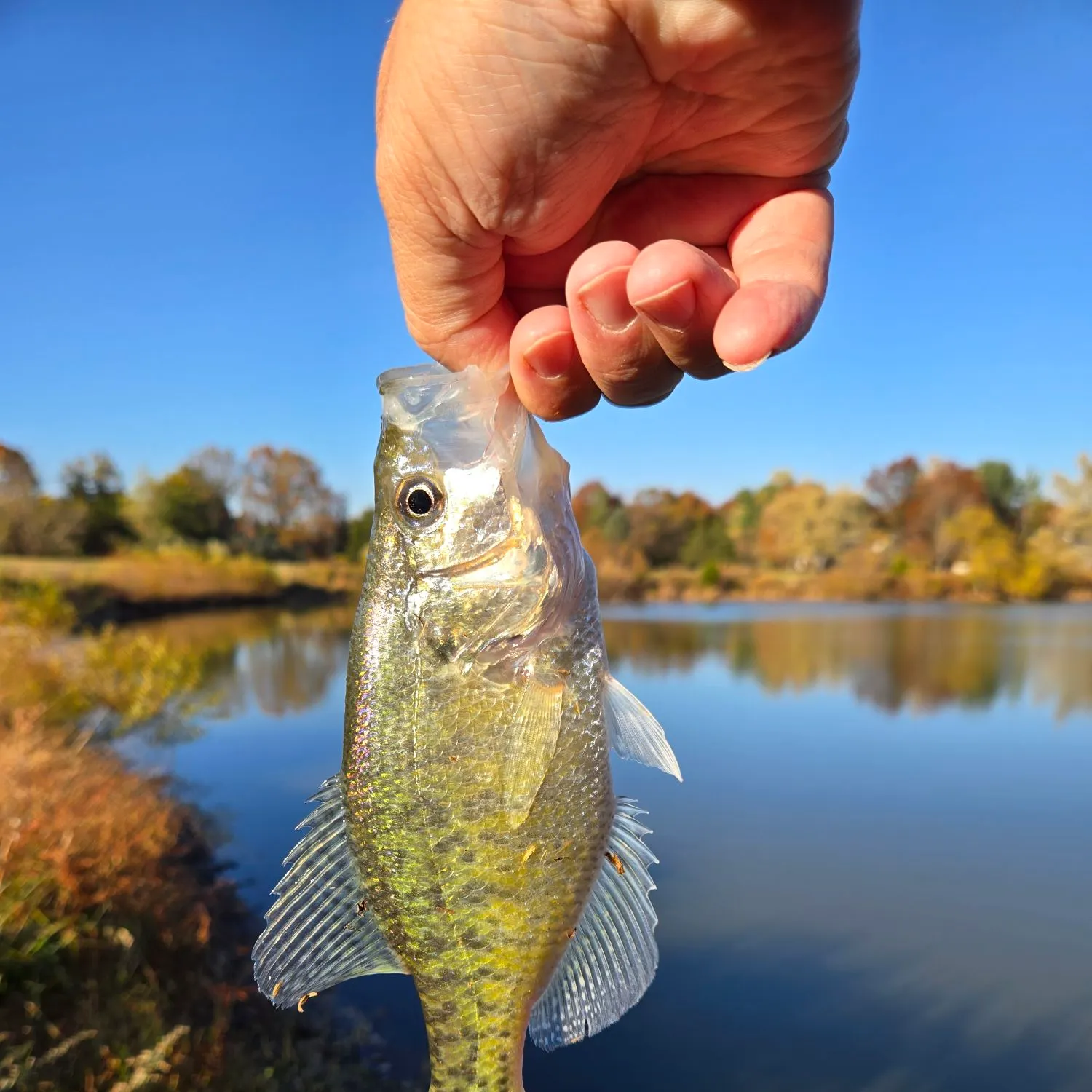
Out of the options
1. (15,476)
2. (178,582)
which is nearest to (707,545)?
(178,582)

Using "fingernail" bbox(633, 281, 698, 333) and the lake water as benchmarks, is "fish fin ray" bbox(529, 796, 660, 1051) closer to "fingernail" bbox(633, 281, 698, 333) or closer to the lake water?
"fingernail" bbox(633, 281, 698, 333)

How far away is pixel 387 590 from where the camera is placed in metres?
1.98

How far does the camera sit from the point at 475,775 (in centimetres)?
183

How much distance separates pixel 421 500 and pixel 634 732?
0.79m

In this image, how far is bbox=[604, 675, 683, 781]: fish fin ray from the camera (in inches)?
75.0

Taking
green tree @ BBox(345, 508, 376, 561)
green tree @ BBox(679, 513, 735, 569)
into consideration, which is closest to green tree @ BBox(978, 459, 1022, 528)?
green tree @ BBox(679, 513, 735, 569)

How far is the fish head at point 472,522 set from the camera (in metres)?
1.94

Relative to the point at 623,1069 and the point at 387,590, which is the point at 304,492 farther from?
the point at 387,590

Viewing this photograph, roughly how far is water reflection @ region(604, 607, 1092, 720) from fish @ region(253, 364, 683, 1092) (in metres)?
30.7

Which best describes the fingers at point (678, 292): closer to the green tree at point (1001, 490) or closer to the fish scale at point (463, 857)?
the fish scale at point (463, 857)

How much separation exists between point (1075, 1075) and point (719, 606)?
4030 centimetres

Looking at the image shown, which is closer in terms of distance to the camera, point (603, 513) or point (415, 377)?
point (415, 377)

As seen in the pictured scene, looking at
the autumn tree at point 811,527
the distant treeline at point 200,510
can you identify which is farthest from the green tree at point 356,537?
the autumn tree at point 811,527

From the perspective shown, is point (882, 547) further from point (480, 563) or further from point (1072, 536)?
point (480, 563)
